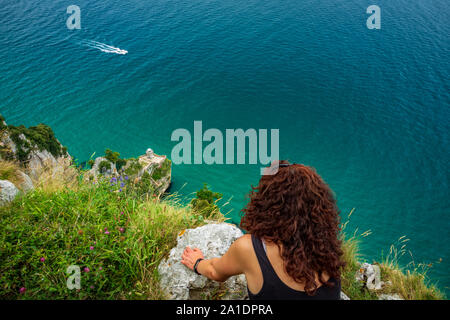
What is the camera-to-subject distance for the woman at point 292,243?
2562mm

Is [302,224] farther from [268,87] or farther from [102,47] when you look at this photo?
[102,47]

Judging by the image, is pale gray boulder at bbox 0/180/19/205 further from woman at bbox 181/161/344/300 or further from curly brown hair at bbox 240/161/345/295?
curly brown hair at bbox 240/161/345/295

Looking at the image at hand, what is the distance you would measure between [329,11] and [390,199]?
47.0 metres

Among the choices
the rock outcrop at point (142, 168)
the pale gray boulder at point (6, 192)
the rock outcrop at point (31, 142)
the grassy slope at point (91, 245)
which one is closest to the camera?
the grassy slope at point (91, 245)

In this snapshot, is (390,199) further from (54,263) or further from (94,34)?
(94,34)

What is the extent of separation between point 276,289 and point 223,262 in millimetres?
685

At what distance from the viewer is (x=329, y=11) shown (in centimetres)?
6081

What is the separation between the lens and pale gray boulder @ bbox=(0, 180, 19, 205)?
4344mm

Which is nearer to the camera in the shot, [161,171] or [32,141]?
[32,141]

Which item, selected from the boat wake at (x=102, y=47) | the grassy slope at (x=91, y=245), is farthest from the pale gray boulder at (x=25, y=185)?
the boat wake at (x=102, y=47)

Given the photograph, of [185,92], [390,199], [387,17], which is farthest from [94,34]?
[387,17]

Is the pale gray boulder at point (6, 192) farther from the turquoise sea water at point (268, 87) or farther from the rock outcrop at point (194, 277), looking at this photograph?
the turquoise sea water at point (268, 87)

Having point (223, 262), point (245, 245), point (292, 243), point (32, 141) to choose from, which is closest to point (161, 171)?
point (32, 141)

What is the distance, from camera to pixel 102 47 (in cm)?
5206
